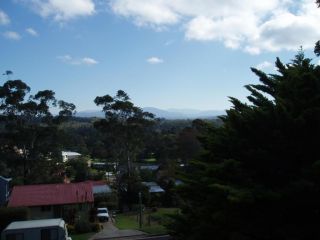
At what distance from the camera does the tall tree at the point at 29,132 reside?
49281mm

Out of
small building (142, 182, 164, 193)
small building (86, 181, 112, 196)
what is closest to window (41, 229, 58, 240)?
small building (86, 181, 112, 196)

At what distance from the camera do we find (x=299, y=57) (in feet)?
31.4

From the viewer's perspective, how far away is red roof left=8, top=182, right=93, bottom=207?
4097cm

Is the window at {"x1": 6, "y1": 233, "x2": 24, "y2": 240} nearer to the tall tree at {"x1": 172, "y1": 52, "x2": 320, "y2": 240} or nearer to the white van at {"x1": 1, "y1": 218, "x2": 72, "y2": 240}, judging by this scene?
the white van at {"x1": 1, "y1": 218, "x2": 72, "y2": 240}

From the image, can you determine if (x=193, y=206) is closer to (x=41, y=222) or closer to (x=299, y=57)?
(x=299, y=57)

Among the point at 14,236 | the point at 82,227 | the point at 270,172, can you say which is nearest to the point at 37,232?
the point at 14,236

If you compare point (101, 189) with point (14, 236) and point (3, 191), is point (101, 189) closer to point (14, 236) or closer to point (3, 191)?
point (3, 191)

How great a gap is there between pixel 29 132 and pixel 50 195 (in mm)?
9758

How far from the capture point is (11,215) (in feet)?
98.9

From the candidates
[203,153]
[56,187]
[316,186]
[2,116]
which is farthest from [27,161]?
[316,186]

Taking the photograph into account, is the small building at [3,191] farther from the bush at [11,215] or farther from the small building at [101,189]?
the bush at [11,215]

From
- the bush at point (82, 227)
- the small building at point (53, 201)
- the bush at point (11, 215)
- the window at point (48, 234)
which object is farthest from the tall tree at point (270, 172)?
the small building at point (53, 201)

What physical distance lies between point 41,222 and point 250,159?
1247 centimetres

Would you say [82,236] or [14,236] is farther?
[82,236]
